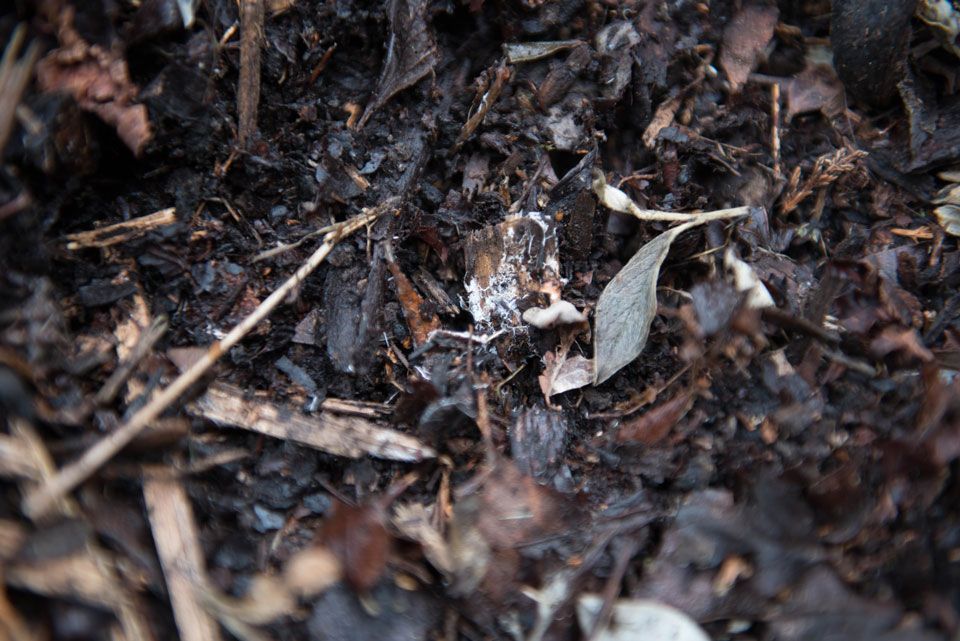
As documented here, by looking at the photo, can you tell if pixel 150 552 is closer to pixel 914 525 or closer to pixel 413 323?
pixel 413 323

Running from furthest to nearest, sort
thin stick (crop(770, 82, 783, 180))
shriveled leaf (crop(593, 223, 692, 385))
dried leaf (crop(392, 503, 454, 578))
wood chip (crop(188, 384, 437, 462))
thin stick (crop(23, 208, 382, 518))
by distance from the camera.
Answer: thin stick (crop(770, 82, 783, 180))
shriveled leaf (crop(593, 223, 692, 385))
wood chip (crop(188, 384, 437, 462))
dried leaf (crop(392, 503, 454, 578))
thin stick (crop(23, 208, 382, 518))

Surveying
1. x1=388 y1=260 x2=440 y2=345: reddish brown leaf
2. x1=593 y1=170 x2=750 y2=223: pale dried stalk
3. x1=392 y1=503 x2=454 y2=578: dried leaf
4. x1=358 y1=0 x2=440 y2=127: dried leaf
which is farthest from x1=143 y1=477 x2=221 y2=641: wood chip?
x1=593 y1=170 x2=750 y2=223: pale dried stalk

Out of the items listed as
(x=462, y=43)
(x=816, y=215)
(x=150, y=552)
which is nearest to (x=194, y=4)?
(x=462, y=43)

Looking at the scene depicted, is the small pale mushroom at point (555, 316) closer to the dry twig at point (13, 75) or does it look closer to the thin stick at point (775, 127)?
the thin stick at point (775, 127)

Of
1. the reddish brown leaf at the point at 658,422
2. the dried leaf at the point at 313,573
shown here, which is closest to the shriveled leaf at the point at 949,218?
the reddish brown leaf at the point at 658,422

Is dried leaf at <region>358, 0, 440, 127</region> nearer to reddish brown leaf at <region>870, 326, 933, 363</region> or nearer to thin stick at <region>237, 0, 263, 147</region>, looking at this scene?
thin stick at <region>237, 0, 263, 147</region>
